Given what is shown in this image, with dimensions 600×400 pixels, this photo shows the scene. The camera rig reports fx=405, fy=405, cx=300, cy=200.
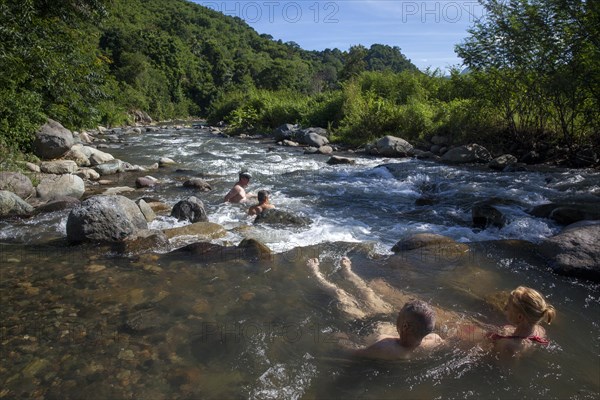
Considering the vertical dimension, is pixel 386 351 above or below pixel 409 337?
below

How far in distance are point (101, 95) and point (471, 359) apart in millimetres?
15535

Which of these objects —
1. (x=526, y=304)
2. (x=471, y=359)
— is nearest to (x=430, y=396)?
(x=471, y=359)

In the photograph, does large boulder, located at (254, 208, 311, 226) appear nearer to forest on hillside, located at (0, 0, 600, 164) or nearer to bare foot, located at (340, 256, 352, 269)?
bare foot, located at (340, 256, 352, 269)

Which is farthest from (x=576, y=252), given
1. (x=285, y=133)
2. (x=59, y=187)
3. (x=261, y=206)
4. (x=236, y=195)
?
(x=285, y=133)

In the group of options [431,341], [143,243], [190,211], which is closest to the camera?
[431,341]

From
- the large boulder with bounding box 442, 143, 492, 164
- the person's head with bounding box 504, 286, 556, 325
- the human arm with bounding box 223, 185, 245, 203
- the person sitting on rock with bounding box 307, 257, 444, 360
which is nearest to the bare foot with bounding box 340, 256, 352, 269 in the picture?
the person sitting on rock with bounding box 307, 257, 444, 360

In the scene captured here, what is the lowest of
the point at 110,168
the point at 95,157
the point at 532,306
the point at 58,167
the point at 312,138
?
the point at 532,306

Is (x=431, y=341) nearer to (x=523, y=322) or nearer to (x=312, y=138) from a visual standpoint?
(x=523, y=322)

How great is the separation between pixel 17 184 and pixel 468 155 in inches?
512

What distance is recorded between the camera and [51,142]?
12.0m

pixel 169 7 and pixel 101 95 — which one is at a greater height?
pixel 169 7

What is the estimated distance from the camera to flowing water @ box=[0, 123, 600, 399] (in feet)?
9.75

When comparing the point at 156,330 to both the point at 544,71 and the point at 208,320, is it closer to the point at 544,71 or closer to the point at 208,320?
the point at 208,320

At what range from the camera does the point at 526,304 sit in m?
3.18
